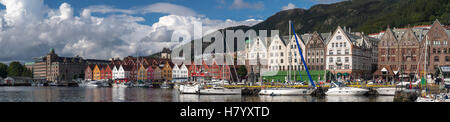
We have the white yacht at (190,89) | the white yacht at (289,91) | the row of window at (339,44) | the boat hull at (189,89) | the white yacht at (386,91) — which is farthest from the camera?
the row of window at (339,44)

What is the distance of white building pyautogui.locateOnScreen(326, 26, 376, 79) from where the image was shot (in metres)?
108

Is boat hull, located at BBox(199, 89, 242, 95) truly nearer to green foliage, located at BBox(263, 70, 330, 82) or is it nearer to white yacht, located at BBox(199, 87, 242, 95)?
white yacht, located at BBox(199, 87, 242, 95)

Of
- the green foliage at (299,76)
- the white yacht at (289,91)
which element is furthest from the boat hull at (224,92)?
the green foliage at (299,76)

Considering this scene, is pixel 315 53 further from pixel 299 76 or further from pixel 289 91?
pixel 289 91

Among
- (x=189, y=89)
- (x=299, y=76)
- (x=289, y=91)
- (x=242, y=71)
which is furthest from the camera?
(x=242, y=71)

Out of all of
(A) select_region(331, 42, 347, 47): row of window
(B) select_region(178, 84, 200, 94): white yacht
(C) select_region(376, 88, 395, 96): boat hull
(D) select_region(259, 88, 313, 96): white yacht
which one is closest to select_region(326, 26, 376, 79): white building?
(A) select_region(331, 42, 347, 47): row of window

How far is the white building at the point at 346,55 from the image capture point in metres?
108

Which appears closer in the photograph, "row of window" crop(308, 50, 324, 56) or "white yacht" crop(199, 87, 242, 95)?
"white yacht" crop(199, 87, 242, 95)

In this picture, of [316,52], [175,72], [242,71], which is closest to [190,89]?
[316,52]

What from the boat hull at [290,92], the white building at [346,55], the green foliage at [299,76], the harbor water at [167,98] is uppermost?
the white building at [346,55]

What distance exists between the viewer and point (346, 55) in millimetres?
108625

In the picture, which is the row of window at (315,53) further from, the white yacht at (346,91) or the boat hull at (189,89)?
the white yacht at (346,91)
